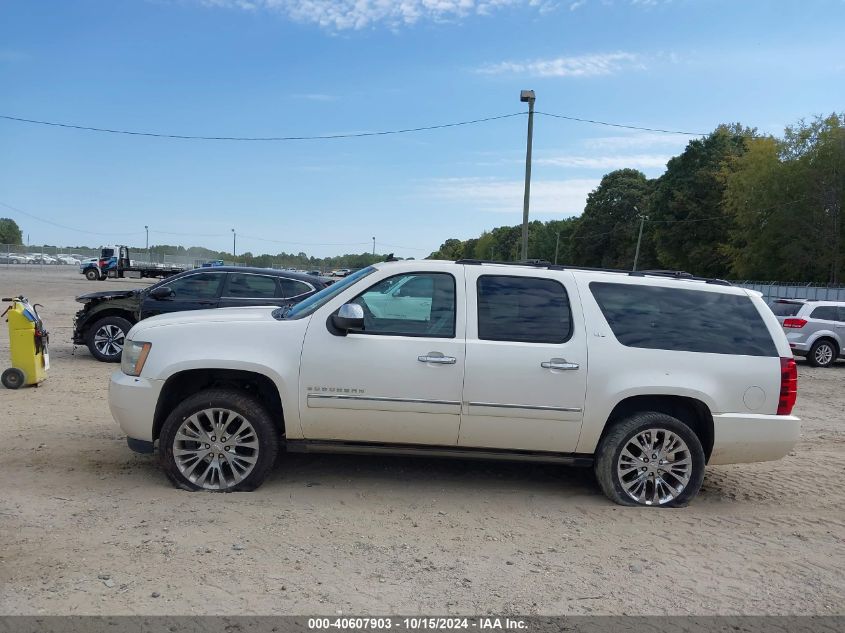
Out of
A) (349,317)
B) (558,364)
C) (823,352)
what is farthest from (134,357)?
(823,352)

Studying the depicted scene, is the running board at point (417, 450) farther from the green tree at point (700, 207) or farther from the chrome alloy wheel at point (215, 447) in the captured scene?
the green tree at point (700, 207)

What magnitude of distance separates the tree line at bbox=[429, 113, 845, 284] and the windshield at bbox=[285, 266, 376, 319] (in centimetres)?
2369

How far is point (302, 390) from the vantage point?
5.06 metres

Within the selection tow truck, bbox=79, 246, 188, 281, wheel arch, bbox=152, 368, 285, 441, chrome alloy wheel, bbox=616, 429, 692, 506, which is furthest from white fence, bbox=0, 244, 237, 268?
chrome alloy wheel, bbox=616, 429, 692, 506

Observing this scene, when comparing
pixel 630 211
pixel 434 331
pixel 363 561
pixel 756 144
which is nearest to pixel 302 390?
pixel 434 331

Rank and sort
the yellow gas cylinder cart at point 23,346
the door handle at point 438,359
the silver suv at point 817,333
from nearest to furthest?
the door handle at point 438,359
the yellow gas cylinder cart at point 23,346
the silver suv at point 817,333

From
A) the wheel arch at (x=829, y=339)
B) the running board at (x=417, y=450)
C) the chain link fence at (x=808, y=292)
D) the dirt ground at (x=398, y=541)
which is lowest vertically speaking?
the dirt ground at (x=398, y=541)

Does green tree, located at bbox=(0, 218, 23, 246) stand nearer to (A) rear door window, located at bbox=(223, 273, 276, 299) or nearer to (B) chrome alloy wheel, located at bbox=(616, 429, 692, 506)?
(A) rear door window, located at bbox=(223, 273, 276, 299)

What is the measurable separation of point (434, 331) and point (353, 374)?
0.68 m

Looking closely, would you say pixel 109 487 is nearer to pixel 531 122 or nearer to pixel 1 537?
pixel 1 537

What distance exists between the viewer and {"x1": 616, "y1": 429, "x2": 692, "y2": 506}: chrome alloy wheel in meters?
5.24

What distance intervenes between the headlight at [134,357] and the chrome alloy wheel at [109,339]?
6756mm

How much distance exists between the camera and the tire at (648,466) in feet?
17.0

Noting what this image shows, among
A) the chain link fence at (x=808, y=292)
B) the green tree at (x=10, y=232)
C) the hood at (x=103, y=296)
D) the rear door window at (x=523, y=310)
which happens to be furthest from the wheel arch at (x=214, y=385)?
the green tree at (x=10, y=232)
